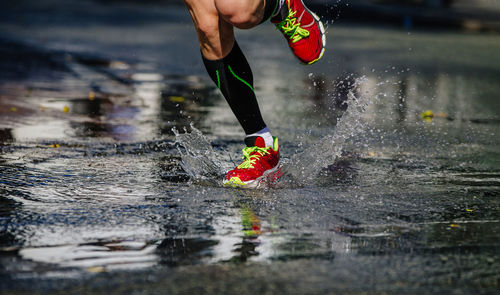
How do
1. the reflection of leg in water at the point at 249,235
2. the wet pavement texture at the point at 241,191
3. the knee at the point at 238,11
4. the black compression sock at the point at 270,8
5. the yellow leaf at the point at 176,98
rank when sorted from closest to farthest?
the wet pavement texture at the point at 241,191 → the reflection of leg in water at the point at 249,235 → the knee at the point at 238,11 → the black compression sock at the point at 270,8 → the yellow leaf at the point at 176,98

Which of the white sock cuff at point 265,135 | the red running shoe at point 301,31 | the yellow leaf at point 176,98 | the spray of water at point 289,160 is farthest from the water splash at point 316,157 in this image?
the yellow leaf at point 176,98

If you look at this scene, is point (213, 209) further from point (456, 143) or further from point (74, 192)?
point (456, 143)

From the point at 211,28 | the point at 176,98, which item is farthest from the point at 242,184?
the point at 176,98

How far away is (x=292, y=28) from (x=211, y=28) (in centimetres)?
42

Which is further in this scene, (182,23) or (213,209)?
(182,23)

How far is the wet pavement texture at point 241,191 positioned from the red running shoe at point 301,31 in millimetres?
479

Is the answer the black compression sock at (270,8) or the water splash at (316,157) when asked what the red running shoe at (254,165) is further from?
the black compression sock at (270,8)

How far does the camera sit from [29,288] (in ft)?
7.70

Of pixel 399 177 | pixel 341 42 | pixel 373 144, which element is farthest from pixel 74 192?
pixel 341 42

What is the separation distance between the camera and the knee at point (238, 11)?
11.4 ft

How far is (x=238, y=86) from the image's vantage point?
3.99 meters

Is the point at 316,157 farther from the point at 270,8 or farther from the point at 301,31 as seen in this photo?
the point at 270,8

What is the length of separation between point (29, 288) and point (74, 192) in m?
1.22

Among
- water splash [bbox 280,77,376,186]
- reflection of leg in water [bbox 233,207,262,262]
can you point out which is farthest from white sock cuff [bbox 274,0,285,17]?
reflection of leg in water [bbox 233,207,262,262]
